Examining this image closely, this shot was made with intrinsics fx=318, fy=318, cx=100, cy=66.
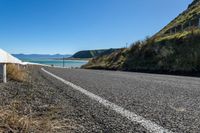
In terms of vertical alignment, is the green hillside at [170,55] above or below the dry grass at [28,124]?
above

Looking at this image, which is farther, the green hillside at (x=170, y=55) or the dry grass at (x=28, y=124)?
the green hillside at (x=170, y=55)

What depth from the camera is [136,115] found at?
4.54 meters

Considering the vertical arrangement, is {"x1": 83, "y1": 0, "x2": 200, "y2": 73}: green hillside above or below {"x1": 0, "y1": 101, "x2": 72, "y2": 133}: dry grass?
above

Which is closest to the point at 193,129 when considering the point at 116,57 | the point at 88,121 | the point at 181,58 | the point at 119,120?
the point at 119,120

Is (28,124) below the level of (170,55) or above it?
below

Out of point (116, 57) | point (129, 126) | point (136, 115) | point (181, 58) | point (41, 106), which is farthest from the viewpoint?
point (116, 57)

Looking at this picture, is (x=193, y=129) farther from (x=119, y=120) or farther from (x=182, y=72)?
(x=182, y=72)

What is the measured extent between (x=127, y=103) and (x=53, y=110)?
60.9 inches

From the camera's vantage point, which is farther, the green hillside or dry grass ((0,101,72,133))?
the green hillside

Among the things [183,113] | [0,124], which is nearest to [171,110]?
[183,113]

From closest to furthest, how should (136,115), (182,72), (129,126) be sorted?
1. (129,126)
2. (136,115)
3. (182,72)

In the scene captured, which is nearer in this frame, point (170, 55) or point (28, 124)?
point (28, 124)

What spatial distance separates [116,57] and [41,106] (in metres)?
42.2

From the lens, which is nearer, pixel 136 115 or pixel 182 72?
pixel 136 115
